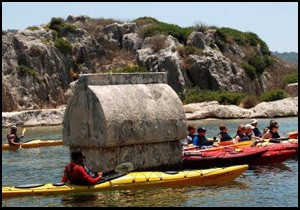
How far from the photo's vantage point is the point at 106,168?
15.0m

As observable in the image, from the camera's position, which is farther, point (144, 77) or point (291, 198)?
point (144, 77)

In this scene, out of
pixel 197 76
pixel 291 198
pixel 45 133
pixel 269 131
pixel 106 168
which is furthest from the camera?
pixel 197 76

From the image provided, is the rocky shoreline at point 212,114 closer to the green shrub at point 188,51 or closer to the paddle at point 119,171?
the green shrub at point 188,51

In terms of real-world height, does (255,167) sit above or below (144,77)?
below

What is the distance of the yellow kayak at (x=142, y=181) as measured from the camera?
1339cm

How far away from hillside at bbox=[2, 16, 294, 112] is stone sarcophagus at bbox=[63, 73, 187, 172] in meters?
28.8

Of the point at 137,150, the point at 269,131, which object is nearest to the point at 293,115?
the point at 269,131

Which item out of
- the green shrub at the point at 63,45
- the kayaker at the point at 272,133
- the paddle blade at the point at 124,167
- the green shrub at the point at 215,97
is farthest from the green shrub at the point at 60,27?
the paddle blade at the point at 124,167

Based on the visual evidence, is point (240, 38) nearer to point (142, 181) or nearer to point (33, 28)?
point (33, 28)

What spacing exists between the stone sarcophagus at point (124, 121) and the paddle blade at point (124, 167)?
21cm

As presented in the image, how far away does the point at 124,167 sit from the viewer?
588 inches

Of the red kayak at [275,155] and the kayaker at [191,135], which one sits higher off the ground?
the kayaker at [191,135]

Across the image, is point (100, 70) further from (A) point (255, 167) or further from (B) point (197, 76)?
(A) point (255, 167)

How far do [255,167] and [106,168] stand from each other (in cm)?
452
